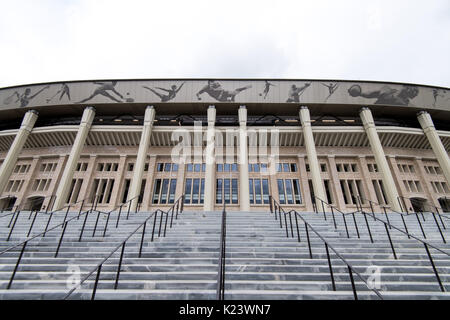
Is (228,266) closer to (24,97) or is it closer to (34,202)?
(34,202)

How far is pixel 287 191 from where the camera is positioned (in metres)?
17.1

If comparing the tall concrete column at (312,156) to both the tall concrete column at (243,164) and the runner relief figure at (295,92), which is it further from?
the tall concrete column at (243,164)

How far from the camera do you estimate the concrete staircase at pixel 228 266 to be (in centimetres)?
351

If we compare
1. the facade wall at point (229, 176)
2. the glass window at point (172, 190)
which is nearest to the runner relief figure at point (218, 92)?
the facade wall at point (229, 176)

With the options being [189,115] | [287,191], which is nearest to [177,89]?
[189,115]

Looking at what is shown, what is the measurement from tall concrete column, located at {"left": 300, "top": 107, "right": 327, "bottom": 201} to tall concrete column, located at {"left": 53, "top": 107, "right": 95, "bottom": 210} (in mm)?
18177

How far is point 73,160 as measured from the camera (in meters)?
15.4

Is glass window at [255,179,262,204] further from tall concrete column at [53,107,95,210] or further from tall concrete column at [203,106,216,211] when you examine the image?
tall concrete column at [53,107,95,210]

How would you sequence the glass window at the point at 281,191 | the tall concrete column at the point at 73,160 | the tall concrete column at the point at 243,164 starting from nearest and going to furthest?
the tall concrete column at the point at 243,164, the tall concrete column at the point at 73,160, the glass window at the point at 281,191

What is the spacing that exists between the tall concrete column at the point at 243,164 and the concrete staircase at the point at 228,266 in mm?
6997

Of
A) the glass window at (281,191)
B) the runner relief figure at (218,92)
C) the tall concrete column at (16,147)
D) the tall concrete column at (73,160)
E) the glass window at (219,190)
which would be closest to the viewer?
the tall concrete column at (73,160)

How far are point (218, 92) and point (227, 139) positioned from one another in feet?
13.4

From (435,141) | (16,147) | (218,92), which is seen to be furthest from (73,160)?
(435,141)
